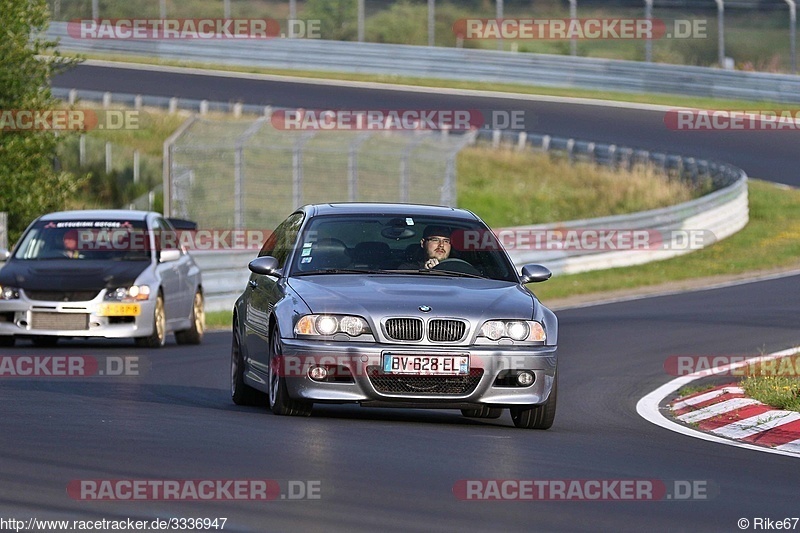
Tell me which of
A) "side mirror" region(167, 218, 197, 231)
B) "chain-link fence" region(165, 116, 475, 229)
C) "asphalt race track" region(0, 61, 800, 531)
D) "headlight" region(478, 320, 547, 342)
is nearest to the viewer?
"asphalt race track" region(0, 61, 800, 531)

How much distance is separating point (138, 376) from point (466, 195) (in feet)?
72.3

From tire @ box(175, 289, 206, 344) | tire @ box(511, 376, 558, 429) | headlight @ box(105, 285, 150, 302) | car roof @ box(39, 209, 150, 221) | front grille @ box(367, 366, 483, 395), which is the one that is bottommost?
tire @ box(175, 289, 206, 344)

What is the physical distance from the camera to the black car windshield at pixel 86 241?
17969 millimetres

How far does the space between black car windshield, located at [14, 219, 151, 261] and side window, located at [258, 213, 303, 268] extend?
19.9ft

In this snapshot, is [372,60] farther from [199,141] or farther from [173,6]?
[199,141]

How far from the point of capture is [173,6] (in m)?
51.7

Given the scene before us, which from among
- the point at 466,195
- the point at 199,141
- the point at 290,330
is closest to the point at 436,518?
the point at 290,330

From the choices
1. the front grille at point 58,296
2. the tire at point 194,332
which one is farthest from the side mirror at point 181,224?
the front grille at point 58,296
